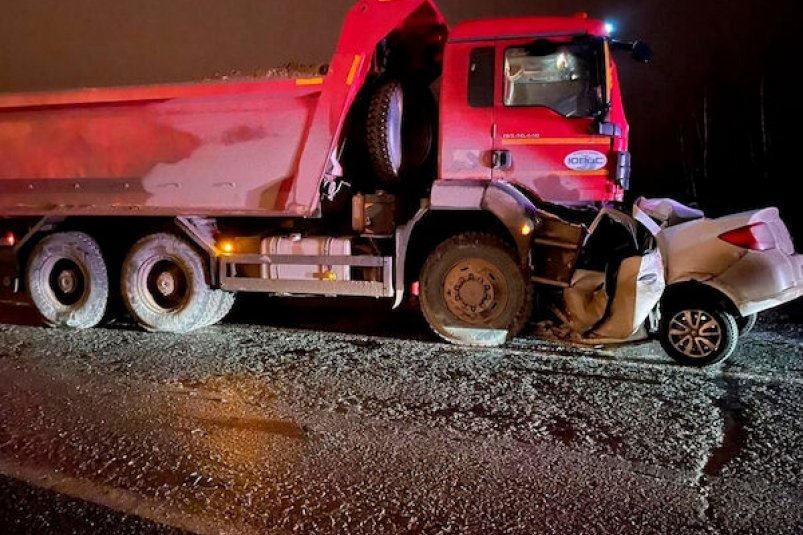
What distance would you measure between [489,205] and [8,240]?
18.6 feet

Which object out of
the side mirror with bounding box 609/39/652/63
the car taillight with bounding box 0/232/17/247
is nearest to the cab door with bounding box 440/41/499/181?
the side mirror with bounding box 609/39/652/63

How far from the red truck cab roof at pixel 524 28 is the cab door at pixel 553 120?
8 centimetres

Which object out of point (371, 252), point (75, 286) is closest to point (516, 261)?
point (371, 252)

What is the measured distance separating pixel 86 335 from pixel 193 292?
49.3 inches

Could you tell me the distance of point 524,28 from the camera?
627 cm

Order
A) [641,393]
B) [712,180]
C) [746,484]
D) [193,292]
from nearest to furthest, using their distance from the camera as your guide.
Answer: [746,484] → [641,393] → [193,292] → [712,180]

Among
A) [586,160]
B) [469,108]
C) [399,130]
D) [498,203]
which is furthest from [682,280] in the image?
[399,130]

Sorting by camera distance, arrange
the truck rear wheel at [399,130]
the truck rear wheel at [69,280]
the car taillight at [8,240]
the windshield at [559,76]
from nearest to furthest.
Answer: the windshield at [559,76]
the truck rear wheel at [399,130]
the truck rear wheel at [69,280]
the car taillight at [8,240]

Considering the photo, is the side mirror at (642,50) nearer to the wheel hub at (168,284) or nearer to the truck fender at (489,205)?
the truck fender at (489,205)

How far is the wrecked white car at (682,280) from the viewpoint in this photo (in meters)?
5.62

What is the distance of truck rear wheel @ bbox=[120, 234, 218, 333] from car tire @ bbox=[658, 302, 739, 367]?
4.67 m

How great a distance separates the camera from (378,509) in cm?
336

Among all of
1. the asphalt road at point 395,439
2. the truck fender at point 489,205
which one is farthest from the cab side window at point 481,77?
the asphalt road at point 395,439

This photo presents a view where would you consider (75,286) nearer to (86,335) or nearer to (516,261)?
(86,335)
